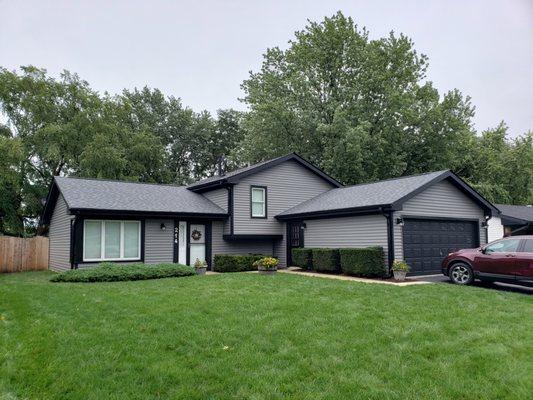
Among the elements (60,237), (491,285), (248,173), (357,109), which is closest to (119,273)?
(60,237)

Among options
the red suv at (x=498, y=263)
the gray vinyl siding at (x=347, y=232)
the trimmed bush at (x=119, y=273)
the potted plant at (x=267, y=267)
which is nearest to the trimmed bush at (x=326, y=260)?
the gray vinyl siding at (x=347, y=232)

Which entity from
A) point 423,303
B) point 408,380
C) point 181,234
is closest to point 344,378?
point 408,380

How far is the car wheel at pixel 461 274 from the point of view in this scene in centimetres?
1170

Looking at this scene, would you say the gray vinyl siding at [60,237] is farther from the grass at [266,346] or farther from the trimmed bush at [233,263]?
the grass at [266,346]

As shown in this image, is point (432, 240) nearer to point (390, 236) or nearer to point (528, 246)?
point (390, 236)

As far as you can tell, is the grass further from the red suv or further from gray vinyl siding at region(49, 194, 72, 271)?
gray vinyl siding at region(49, 194, 72, 271)

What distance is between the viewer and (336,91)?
30.8 m

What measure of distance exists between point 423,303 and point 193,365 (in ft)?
18.8

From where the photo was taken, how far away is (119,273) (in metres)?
13.1

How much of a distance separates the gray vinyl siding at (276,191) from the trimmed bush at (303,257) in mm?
1930

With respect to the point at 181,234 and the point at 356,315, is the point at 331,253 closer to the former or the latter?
the point at 181,234

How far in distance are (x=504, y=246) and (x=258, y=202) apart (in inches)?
405

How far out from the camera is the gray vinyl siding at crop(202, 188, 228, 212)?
1797 centimetres

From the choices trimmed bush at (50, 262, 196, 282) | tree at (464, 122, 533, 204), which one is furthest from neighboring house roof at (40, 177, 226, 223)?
tree at (464, 122, 533, 204)
